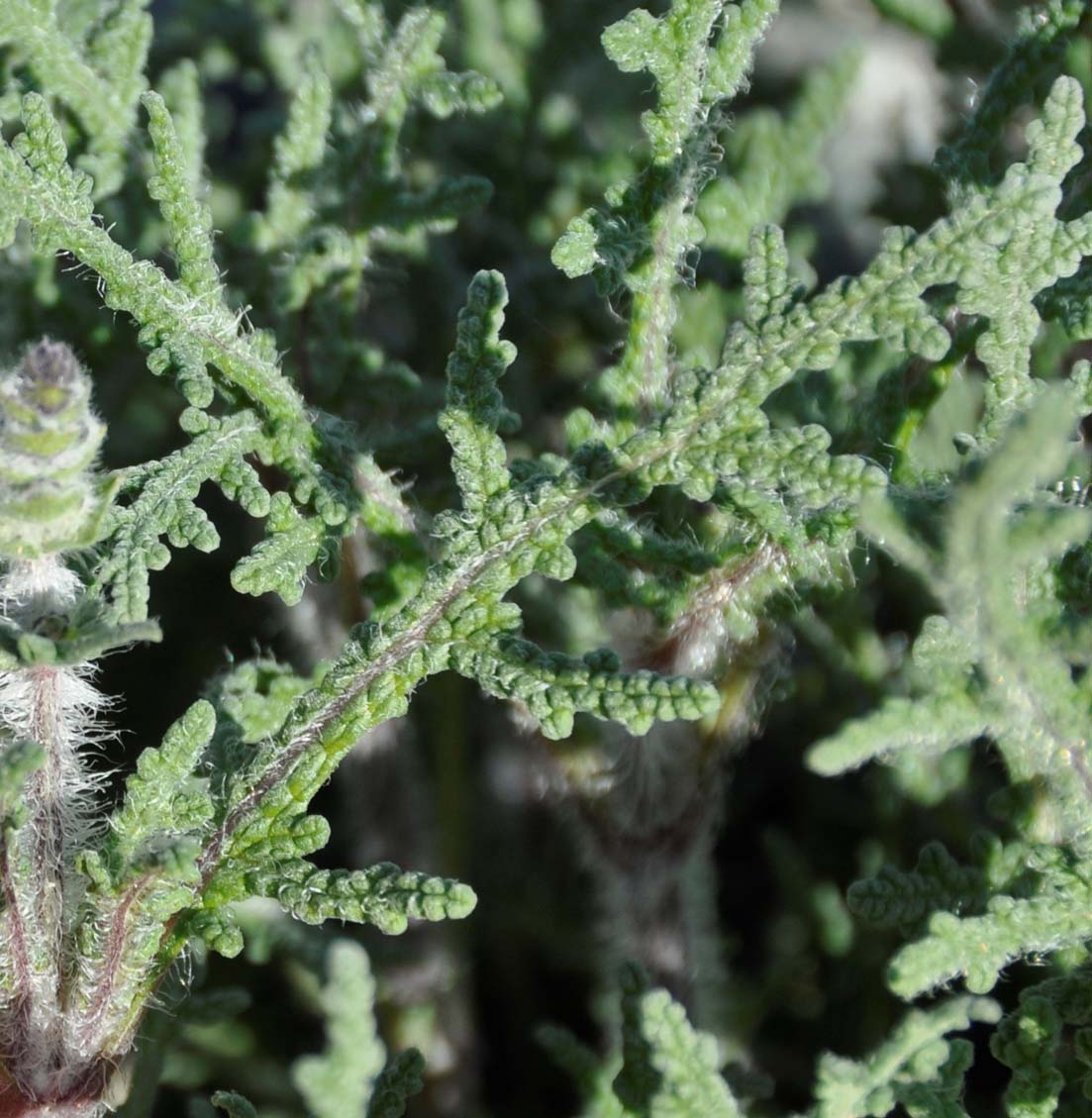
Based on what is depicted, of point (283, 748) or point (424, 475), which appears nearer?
point (283, 748)

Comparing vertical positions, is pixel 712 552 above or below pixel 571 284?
below

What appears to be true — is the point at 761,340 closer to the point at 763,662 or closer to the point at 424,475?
the point at 763,662

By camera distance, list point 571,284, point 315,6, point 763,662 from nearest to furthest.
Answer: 1. point 763,662
2. point 571,284
3. point 315,6

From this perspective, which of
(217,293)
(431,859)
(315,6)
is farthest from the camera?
(315,6)

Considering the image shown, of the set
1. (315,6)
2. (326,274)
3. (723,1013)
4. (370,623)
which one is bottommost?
(723,1013)

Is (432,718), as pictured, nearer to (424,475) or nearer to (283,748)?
(424,475)

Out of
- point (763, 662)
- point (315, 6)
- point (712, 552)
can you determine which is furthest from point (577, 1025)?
point (315, 6)
